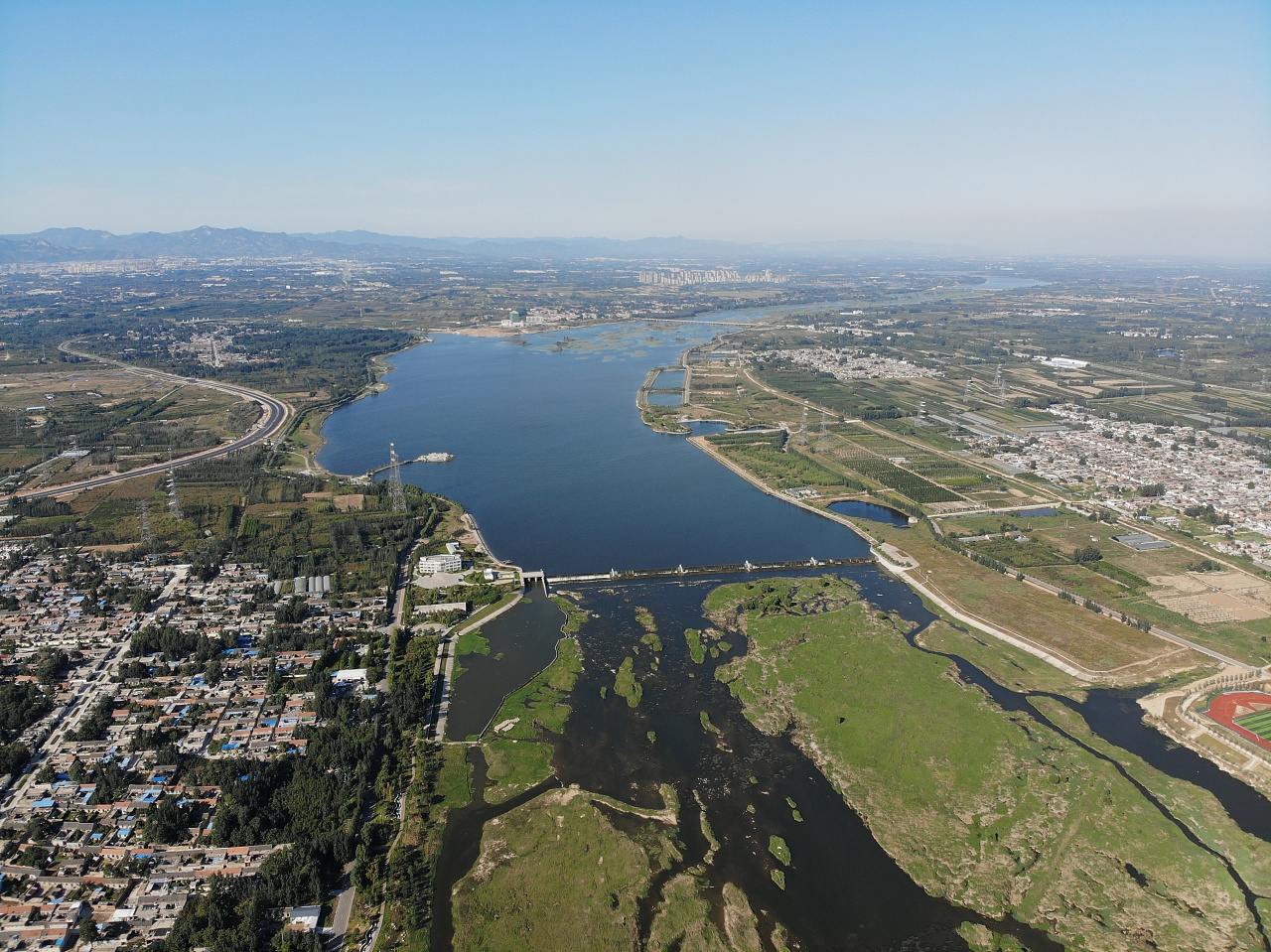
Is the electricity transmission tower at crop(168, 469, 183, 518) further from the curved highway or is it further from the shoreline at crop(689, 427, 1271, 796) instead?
the shoreline at crop(689, 427, 1271, 796)

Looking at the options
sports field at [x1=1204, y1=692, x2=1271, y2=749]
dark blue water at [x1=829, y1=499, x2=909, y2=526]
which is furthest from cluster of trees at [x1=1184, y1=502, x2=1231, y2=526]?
sports field at [x1=1204, y1=692, x2=1271, y2=749]

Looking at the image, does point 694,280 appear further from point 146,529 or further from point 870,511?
point 146,529

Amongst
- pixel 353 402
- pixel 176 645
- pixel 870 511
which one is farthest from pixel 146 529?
pixel 870 511

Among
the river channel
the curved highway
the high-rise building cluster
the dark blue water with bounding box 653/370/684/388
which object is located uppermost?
the high-rise building cluster

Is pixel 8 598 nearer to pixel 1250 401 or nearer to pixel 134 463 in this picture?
pixel 134 463

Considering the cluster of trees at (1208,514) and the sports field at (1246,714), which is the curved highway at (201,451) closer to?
the sports field at (1246,714)

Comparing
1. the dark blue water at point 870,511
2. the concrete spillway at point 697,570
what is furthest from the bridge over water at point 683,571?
the dark blue water at point 870,511

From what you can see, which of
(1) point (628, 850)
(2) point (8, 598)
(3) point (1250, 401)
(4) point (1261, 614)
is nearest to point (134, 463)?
(2) point (8, 598)
